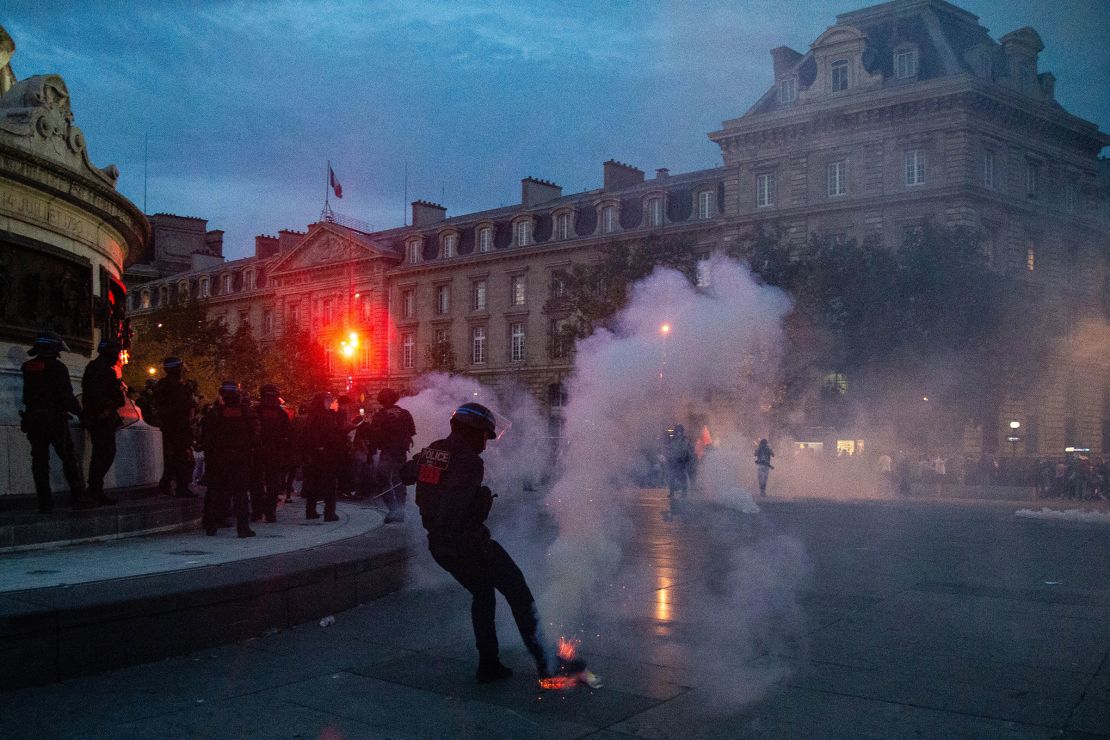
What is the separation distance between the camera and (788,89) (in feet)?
164

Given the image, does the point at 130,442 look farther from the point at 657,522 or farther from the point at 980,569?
the point at 980,569

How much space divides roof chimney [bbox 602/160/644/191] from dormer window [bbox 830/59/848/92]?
14.7 metres

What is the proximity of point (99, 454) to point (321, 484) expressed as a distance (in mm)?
4028

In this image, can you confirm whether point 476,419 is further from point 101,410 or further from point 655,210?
point 655,210

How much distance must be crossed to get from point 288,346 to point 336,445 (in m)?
41.6

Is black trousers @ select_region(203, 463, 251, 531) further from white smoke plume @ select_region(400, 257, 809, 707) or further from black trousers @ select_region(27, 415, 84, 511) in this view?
white smoke plume @ select_region(400, 257, 809, 707)

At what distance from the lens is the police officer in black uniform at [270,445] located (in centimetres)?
1342

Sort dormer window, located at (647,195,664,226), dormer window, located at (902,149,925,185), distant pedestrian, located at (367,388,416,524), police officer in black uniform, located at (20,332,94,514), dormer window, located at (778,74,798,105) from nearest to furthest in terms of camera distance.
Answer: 1. police officer in black uniform, located at (20,332,94,514)
2. distant pedestrian, located at (367,388,416,524)
3. dormer window, located at (902,149,925,185)
4. dormer window, located at (778,74,798,105)
5. dormer window, located at (647,195,664,226)

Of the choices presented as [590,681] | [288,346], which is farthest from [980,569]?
[288,346]

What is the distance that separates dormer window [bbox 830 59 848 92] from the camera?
46.8m

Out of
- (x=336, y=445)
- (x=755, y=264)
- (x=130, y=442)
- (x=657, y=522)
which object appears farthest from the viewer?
(x=755, y=264)

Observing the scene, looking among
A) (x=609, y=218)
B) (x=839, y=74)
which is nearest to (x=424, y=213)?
(x=609, y=218)

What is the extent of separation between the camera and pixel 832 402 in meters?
33.3

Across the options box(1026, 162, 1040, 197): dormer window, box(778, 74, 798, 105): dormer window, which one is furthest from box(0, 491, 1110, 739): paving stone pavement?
box(778, 74, 798, 105): dormer window
